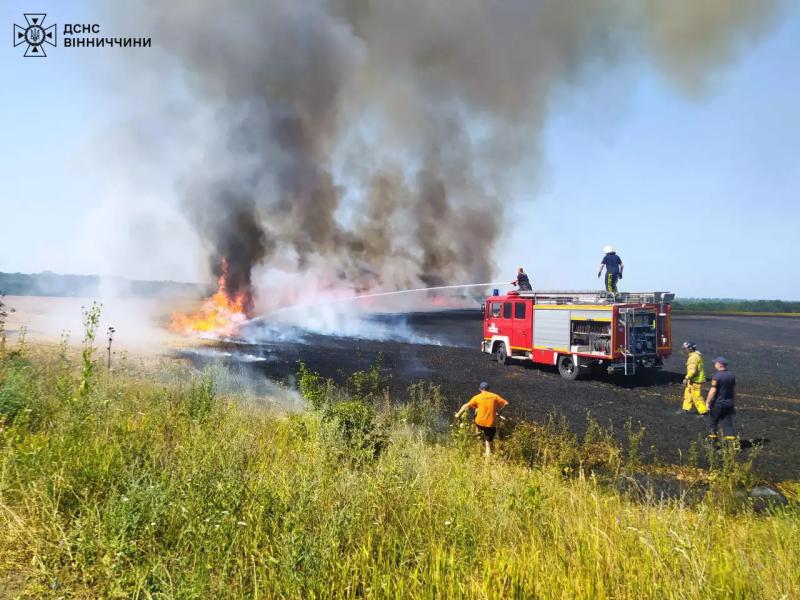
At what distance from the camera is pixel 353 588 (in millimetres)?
2857

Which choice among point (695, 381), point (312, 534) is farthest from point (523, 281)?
point (312, 534)

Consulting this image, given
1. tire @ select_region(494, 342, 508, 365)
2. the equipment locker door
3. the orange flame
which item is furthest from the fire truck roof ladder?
the orange flame

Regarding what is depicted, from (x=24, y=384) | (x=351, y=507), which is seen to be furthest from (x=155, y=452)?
(x=24, y=384)

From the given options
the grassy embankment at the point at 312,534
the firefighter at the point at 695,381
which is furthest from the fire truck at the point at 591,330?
the grassy embankment at the point at 312,534

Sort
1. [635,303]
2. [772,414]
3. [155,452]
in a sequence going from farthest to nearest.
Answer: [635,303] < [772,414] < [155,452]

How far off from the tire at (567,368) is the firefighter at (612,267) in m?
2.58

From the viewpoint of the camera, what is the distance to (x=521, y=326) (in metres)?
17.0

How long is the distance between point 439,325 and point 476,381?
1993 centimetres

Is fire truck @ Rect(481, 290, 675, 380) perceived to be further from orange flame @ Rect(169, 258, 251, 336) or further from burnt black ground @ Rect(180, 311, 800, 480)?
orange flame @ Rect(169, 258, 251, 336)

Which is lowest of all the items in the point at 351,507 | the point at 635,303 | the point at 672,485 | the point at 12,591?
the point at 672,485

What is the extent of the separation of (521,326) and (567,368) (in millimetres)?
2334

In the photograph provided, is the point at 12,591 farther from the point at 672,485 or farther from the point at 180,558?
the point at 672,485

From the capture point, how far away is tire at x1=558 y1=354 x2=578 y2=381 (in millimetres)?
14984

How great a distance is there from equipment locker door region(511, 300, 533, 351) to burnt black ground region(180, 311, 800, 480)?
0.89m
